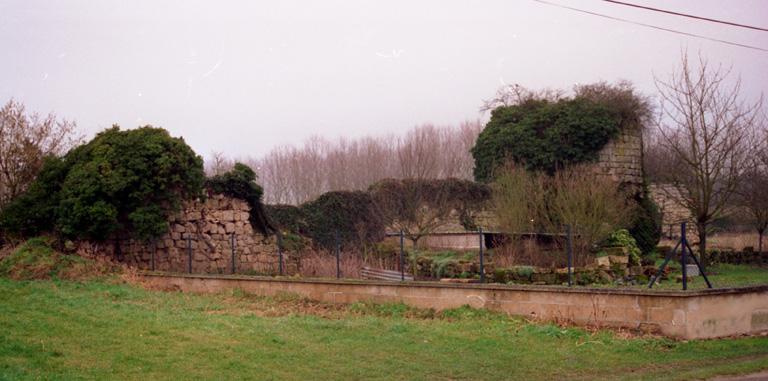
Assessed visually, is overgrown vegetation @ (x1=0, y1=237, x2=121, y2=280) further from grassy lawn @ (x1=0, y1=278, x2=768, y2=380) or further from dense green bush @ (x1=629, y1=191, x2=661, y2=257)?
dense green bush @ (x1=629, y1=191, x2=661, y2=257)

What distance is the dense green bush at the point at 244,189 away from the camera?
85.0 ft

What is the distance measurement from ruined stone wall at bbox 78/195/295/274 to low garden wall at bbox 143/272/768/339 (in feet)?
28.6

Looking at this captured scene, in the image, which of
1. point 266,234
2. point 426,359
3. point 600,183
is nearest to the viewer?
point 426,359

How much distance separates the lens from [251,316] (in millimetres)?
14781

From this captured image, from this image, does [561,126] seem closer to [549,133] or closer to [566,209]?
[549,133]

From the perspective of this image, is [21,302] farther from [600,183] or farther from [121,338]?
[600,183]

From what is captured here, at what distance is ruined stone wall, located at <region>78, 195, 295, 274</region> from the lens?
24125 mm

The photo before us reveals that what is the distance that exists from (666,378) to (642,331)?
2724 mm

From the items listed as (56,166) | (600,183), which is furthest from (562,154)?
(56,166)

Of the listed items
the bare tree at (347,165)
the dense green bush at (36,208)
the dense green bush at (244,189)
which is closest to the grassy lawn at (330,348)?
the dense green bush at (36,208)

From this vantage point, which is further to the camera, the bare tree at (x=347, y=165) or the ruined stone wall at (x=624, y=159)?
the bare tree at (x=347, y=165)

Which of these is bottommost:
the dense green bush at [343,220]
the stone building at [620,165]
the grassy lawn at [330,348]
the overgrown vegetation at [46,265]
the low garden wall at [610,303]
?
the grassy lawn at [330,348]

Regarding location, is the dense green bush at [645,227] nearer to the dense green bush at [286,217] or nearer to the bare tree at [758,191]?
the bare tree at [758,191]

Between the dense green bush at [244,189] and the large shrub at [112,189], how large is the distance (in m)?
1.36
